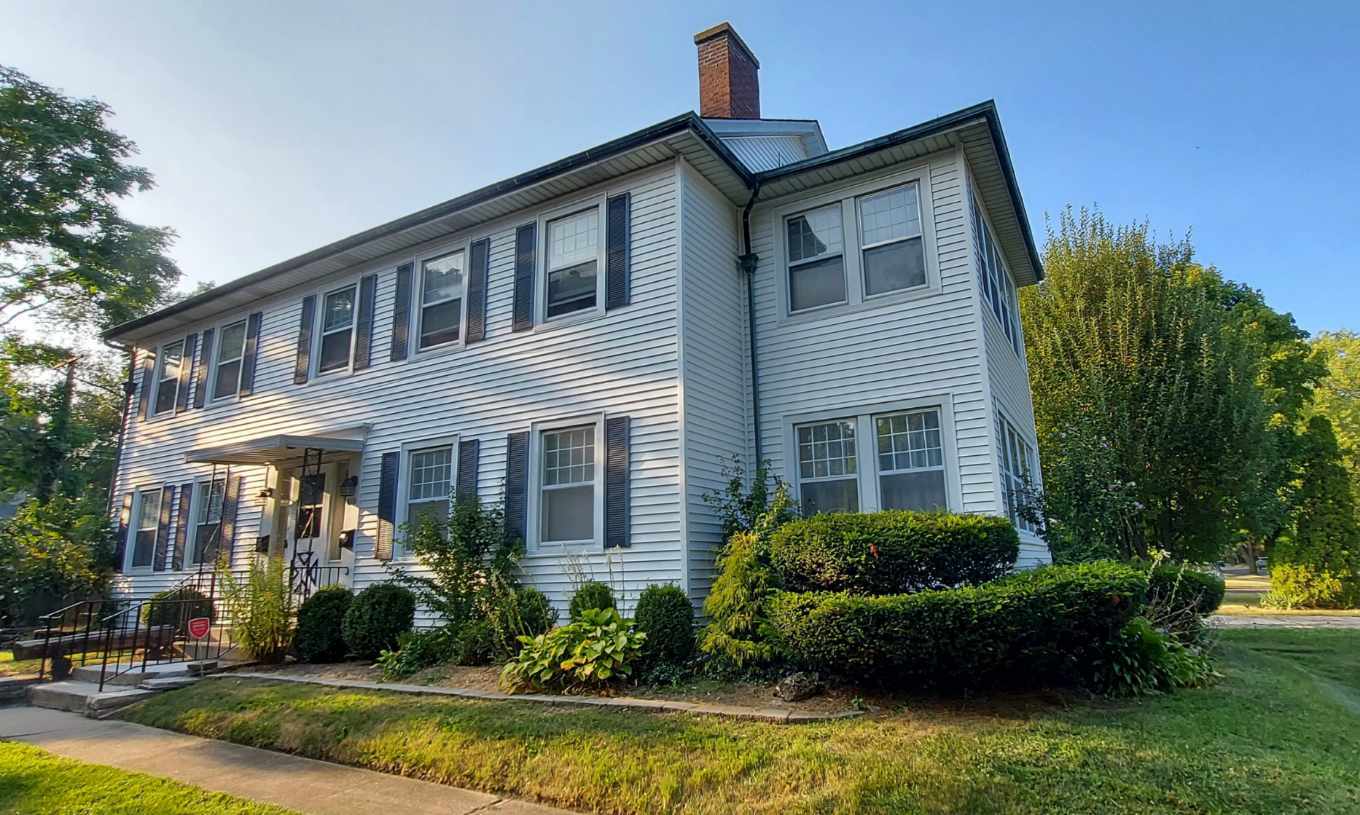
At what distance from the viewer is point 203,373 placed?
46.7 ft

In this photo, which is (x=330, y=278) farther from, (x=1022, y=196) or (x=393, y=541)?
(x=1022, y=196)

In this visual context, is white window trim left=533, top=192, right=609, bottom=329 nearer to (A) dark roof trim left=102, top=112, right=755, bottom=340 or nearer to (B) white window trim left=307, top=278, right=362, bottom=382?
(A) dark roof trim left=102, top=112, right=755, bottom=340

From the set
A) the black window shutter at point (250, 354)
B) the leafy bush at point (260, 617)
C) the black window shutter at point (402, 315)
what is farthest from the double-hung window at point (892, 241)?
the black window shutter at point (250, 354)

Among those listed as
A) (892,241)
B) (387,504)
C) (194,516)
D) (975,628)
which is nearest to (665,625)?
(975,628)

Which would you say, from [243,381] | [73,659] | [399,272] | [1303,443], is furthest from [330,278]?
[1303,443]

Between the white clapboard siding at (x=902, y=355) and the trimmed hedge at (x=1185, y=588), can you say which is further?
the trimmed hedge at (x=1185, y=588)

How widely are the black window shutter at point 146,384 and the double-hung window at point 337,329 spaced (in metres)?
6.11

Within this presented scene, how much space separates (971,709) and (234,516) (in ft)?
41.8

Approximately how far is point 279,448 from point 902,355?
9446 millimetres

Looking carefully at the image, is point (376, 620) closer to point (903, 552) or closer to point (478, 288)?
point (478, 288)

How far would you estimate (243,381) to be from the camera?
13367 mm

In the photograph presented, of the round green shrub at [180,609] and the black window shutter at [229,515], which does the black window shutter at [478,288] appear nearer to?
the black window shutter at [229,515]

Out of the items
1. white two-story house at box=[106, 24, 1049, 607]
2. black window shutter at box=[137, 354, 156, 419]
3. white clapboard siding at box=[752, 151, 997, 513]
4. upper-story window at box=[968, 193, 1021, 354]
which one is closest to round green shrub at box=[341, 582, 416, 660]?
white two-story house at box=[106, 24, 1049, 607]

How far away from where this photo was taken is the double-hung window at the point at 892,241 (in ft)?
29.6
